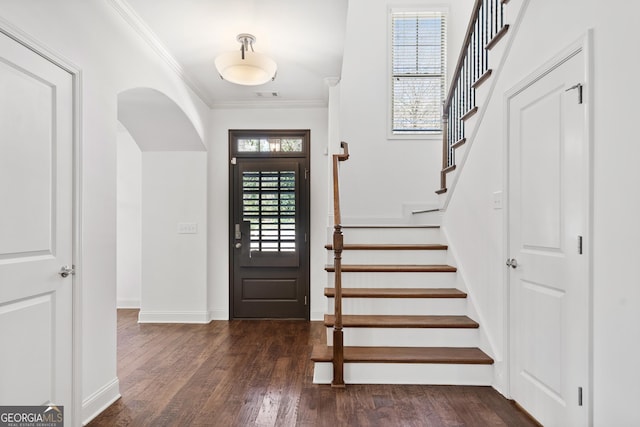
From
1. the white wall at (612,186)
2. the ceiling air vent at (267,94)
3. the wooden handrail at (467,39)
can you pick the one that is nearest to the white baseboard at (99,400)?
the white wall at (612,186)

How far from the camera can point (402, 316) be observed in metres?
3.16

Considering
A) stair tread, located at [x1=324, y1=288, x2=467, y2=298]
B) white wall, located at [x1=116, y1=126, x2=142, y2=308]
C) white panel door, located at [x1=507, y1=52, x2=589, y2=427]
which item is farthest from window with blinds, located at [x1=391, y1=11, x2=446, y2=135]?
white wall, located at [x1=116, y1=126, x2=142, y2=308]

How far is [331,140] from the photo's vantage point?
4246mm

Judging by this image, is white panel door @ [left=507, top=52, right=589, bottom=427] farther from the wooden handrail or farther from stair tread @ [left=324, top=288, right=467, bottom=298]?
the wooden handrail

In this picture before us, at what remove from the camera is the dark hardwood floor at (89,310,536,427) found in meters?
2.30

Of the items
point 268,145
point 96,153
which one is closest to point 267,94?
point 268,145

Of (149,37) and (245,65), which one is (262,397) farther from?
(149,37)

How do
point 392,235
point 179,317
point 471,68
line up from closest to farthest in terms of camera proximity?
point 471,68
point 392,235
point 179,317

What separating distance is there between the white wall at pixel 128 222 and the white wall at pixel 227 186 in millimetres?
1323

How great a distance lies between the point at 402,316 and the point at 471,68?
2101mm

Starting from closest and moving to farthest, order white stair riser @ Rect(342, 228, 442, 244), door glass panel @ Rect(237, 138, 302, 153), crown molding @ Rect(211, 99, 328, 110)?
white stair riser @ Rect(342, 228, 442, 244) < crown molding @ Rect(211, 99, 328, 110) < door glass panel @ Rect(237, 138, 302, 153)

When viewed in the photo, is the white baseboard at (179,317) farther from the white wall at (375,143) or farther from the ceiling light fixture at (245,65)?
the ceiling light fixture at (245,65)

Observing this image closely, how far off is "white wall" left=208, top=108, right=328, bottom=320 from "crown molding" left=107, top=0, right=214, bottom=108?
77 centimetres

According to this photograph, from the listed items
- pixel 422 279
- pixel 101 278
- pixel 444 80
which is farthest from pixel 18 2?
pixel 444 80
